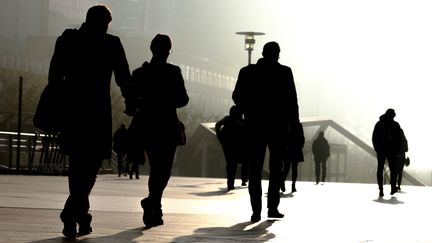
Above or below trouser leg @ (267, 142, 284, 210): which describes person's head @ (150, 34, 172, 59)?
above

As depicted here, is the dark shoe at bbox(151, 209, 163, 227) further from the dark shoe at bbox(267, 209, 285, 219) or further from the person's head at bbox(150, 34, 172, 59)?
the dark shoe at bbox(267, 209, 285, 219)

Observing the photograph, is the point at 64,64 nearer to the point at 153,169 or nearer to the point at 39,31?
the point at 153,169

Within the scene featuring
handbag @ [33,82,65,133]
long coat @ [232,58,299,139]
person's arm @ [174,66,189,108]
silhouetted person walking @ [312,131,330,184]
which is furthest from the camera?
silhouetted person walking @ [312,131,330,184]

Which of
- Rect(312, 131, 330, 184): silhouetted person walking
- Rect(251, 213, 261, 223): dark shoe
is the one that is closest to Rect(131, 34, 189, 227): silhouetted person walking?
Rect(251, 213, 261, 223): dark shoe

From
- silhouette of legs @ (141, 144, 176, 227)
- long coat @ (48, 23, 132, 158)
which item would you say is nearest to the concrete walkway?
silhouette of legs @ (141, 144, 176, 227)

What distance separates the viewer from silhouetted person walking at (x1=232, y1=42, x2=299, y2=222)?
486 inches

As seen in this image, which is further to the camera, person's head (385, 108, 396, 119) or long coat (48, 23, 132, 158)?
person's head (385, 108, 396, 119)

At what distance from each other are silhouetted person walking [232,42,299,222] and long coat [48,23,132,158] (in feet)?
10.5

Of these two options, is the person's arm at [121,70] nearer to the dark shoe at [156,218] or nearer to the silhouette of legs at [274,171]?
the dark shoe at [156,218]

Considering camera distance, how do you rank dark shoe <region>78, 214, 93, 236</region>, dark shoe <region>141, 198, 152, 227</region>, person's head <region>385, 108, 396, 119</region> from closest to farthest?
dark shoe <region>78, 214, 93, 236</region> < dark shoe <region>141, 198, 152, 227</region> < person's head <region>385, 108, 396, 119</region>

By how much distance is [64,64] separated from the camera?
940 cm

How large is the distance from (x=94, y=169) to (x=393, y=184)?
16.3 metres

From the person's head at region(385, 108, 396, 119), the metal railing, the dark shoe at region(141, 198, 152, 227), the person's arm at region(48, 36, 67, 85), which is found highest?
the person's arm at region(48, 36, 67, 85)

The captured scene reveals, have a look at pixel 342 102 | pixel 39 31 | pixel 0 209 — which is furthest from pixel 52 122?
pixel 342 102
